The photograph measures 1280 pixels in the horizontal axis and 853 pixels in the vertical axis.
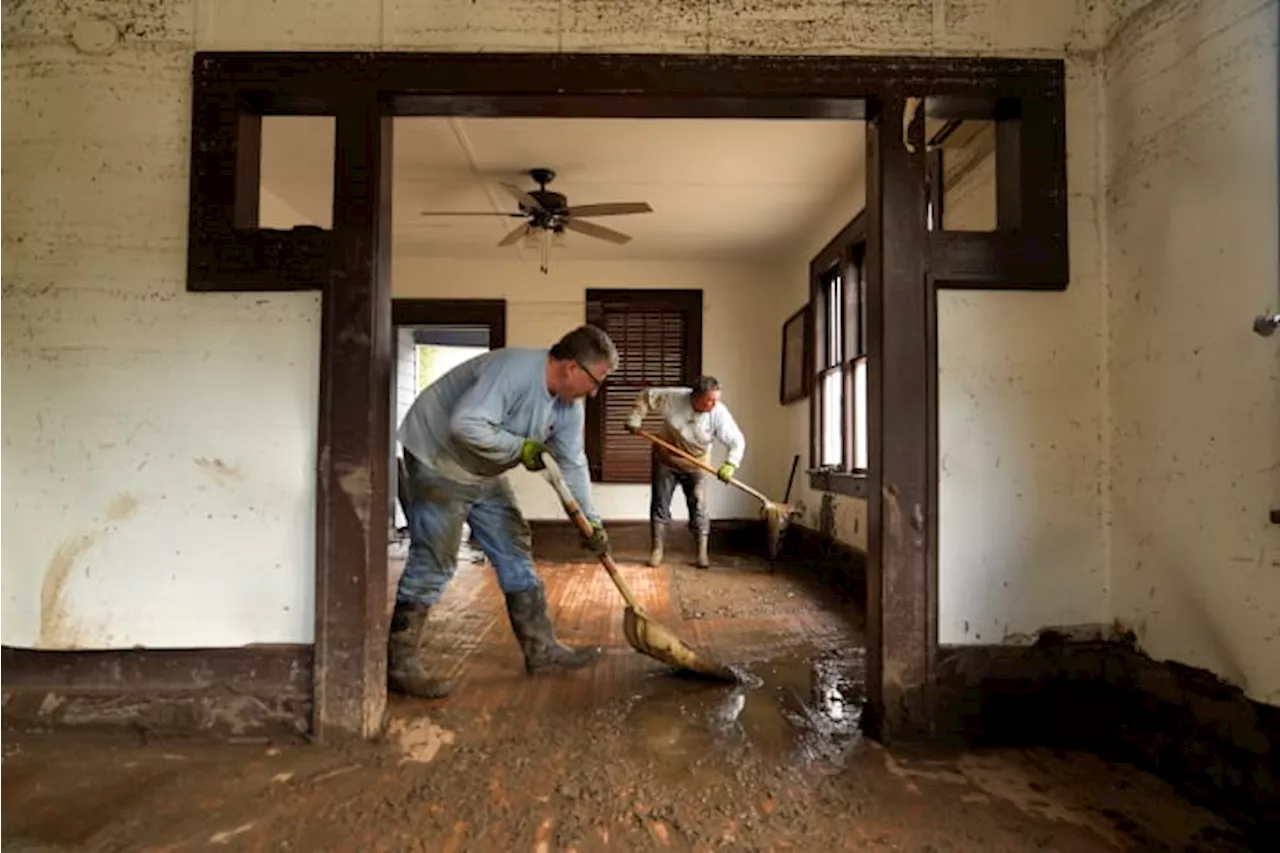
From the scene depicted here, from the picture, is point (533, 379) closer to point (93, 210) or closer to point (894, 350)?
point (894, 350)

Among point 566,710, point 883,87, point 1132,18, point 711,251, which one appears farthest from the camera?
point 711,251

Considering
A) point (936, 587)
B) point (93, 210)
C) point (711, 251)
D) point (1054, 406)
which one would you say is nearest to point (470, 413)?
point (93, 210)

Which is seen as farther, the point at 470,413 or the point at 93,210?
the point at 470,413

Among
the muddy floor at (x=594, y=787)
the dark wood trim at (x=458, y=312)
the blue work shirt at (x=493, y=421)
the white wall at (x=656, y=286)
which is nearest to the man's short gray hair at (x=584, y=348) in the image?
the blue work shirt at (x=493, y=421)

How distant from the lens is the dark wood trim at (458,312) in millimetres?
6957

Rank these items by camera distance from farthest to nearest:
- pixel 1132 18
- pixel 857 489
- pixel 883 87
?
pixel 857 489, pixel 883 87, pixel 1132 18

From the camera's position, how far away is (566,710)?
8.38 ft

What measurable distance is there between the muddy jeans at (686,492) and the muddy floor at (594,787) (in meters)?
3.18

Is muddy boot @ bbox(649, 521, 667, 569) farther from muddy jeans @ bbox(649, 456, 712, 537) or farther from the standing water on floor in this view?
the standing water on floor

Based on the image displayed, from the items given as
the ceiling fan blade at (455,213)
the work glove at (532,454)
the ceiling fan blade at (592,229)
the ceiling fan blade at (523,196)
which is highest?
the ceiling fan blade at (455,213)

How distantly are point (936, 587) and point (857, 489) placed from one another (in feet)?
8.23

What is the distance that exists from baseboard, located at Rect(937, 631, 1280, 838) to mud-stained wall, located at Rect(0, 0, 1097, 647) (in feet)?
0.43

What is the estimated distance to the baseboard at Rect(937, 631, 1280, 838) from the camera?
6.01 ft

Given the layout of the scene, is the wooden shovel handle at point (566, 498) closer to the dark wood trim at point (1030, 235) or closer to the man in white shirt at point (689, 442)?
the dark wood trim at point (1030, 235)
